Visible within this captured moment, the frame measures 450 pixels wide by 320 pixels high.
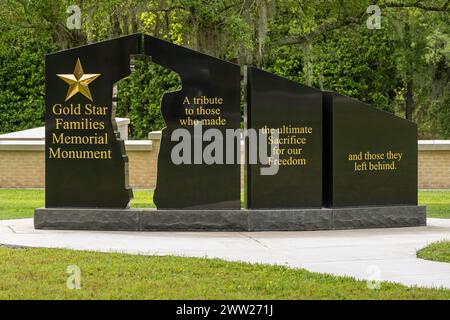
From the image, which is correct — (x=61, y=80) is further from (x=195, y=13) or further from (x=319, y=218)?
(x=195, y=13)

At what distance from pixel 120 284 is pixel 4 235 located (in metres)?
4.62

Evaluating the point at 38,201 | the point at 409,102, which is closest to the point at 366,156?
the point at 38,201

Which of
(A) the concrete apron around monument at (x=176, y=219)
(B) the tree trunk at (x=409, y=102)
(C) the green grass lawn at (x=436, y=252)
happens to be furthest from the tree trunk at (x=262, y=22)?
(B) the tree trunk at (x=409, y=102)

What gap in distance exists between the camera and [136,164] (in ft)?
86.3

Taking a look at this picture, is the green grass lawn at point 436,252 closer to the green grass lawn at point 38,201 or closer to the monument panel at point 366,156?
the monument panel at point 366,156

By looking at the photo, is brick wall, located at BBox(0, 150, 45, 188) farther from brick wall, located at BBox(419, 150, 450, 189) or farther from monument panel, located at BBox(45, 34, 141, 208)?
monument panel, located at BBox(45, 34, 141, 208)

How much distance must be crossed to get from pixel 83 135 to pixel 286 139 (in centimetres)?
295

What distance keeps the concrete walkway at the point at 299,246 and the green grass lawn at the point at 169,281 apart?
27.0 inches

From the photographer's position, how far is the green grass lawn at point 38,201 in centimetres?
1888

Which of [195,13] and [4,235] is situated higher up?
[195,13]

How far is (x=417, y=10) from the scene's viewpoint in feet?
83.1

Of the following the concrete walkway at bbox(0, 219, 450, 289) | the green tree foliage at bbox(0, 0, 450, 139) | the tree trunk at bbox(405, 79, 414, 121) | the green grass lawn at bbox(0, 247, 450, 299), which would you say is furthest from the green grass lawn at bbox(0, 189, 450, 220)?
the tree trunk at bbox(405, 79, 414, 121)

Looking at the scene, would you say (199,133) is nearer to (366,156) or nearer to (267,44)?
(366,156)
